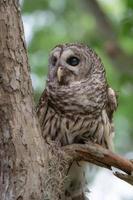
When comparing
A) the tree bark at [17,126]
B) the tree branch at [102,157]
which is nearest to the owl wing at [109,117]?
the tree branch at [102,157]

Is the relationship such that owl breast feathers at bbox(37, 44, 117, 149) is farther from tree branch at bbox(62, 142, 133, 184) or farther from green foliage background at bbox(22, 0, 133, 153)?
green foliage background at bbox(22, 0, 133, 153)

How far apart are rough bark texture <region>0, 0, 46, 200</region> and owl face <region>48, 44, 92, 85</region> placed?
3.40 ft

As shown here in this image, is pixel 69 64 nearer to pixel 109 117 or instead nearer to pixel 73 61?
pixel 73 61

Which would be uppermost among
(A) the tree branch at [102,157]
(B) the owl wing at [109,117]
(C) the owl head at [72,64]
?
(C) the owl head at [72,64]

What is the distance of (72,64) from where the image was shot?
4.51 metres

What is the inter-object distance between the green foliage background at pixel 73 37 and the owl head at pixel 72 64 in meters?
1.46

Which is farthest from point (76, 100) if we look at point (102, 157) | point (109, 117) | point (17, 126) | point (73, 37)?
point (73, 37)

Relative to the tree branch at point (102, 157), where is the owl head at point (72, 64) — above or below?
above

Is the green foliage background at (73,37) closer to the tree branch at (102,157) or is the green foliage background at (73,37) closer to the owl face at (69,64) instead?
the owl face at (69,64)

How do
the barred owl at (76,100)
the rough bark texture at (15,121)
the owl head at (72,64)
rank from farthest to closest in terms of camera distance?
the owl head at (72,64), the barred owl at (76,100), the rough bark texture at (15,121)

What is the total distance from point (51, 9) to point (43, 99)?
372cm

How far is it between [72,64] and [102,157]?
3.55 feet

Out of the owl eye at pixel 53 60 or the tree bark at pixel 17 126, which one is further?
the owl eye at pixel 53 60

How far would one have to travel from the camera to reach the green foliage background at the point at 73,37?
670 cm
